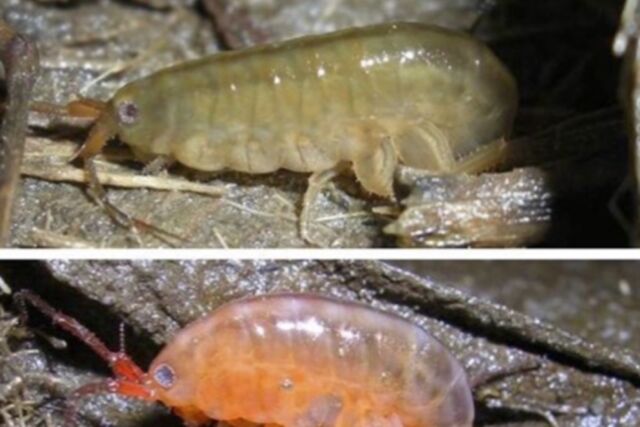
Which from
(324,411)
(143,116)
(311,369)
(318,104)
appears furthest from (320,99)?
(324,411)

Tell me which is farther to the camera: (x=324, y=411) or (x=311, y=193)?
(x=311, y=193)

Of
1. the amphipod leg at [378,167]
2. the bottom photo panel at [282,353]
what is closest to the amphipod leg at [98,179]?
the bottom photo panel at [282,353]

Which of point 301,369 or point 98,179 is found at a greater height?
point 98,179

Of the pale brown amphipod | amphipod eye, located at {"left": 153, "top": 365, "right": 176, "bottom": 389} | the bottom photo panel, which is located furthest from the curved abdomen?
amphipod eye, located at {"left": 153, "top": 365, "right": 176, "bottom": 389}

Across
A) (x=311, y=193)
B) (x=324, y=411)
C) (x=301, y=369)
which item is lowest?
(x=324, y=411)

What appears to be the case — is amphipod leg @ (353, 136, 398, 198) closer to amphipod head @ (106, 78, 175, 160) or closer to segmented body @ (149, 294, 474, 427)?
segmented body @ (149, 294, 474, 427)

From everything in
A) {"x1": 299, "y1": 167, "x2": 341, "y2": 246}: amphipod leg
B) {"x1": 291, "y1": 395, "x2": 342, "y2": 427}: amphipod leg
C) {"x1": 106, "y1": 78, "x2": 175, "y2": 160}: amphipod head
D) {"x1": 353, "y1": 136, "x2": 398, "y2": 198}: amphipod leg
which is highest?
{"x1": 106, "y1": 78, "x2": 175, "y2": 160}: amphipod head

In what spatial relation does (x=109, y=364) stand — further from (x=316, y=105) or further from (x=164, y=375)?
(x=316, y=105)

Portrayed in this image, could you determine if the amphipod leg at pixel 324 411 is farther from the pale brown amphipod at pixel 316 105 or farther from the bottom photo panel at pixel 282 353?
the pale brown amphipod at pixel 316 105
